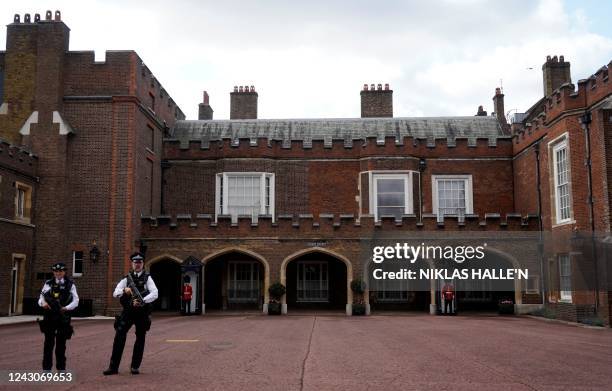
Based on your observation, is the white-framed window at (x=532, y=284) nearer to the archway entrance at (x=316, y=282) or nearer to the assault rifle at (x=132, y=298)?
the archway entrance at (x=316, y=282)

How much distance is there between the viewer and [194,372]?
8938mm

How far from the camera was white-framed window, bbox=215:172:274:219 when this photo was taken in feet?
87.1

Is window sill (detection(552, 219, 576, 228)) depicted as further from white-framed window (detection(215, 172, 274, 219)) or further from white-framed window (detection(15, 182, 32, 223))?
white-framed window (detection(15, 182, 32, 223))

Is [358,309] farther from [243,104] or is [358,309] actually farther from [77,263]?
[243,104]

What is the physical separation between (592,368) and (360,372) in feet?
12.4

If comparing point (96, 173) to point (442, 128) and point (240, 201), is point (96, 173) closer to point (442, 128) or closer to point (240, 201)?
point (240, 201)

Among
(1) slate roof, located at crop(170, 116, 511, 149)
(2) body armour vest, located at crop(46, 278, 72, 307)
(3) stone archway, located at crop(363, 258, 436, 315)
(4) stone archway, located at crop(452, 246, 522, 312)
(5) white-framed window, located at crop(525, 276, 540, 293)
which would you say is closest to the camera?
(2) body armour vest, located at crop(46, 278, 72, 307)

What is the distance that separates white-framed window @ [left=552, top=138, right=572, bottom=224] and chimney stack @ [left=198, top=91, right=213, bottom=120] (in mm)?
19003

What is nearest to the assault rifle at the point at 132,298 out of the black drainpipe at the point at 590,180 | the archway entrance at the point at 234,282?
the black drainpipe at the point at 590,180

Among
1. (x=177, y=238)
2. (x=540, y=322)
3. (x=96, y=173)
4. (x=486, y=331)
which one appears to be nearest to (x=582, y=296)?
(x=540, y=322)

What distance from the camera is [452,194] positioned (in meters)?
27.1

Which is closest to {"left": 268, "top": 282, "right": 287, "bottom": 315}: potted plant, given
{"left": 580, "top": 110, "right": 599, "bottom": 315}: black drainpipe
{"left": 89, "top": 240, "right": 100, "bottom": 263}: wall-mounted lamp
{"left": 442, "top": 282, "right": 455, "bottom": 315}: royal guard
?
{"left": 442, "top": 282, "right": 455, "bottom": 315}: royal guard

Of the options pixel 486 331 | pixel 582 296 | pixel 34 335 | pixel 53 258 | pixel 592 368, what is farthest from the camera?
pixel 53 258

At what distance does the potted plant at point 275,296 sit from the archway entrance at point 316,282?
9.83 feet
